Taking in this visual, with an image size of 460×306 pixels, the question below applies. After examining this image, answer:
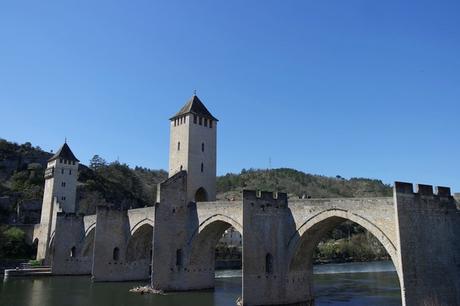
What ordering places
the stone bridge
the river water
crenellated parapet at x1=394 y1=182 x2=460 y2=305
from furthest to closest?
the river water, the stone bridge, crenellated parapet at x1=394 y1=182 x2=460 y2=305

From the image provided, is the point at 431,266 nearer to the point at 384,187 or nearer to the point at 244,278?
the point at 244,278

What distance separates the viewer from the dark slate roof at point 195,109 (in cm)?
3553

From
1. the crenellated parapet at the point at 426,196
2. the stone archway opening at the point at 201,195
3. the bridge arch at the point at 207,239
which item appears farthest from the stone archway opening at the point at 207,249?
the crenellated parapet at the point at 426,196

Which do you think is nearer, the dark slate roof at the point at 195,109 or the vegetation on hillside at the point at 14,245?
the dark slate roof at the point at 195,109

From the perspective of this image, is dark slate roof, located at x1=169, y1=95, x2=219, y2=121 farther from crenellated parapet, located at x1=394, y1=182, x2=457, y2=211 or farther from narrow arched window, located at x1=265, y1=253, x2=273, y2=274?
crenellated parapet, located at x1=394, y1=182, x2=457, y2=211

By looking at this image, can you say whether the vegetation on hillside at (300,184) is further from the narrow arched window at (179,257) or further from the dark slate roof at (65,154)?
the narrow arched window at (179,257)

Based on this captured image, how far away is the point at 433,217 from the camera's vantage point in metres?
19.5

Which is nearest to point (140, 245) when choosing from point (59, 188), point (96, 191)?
point (59, 188)

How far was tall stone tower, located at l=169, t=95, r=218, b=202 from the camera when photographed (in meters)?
34.3

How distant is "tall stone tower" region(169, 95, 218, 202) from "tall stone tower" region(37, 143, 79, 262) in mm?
24774

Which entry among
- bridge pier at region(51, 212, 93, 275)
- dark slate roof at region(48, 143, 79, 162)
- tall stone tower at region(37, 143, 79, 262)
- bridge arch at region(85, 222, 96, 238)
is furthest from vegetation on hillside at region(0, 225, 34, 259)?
bridge arch at region(85, 222, 96, 238)

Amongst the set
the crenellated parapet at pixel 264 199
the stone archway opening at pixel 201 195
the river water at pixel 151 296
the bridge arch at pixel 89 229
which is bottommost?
the river water at pixel 151 296

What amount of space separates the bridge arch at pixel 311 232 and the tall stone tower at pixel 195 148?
11558mm

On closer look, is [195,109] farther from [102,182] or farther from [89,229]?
[102,182]
